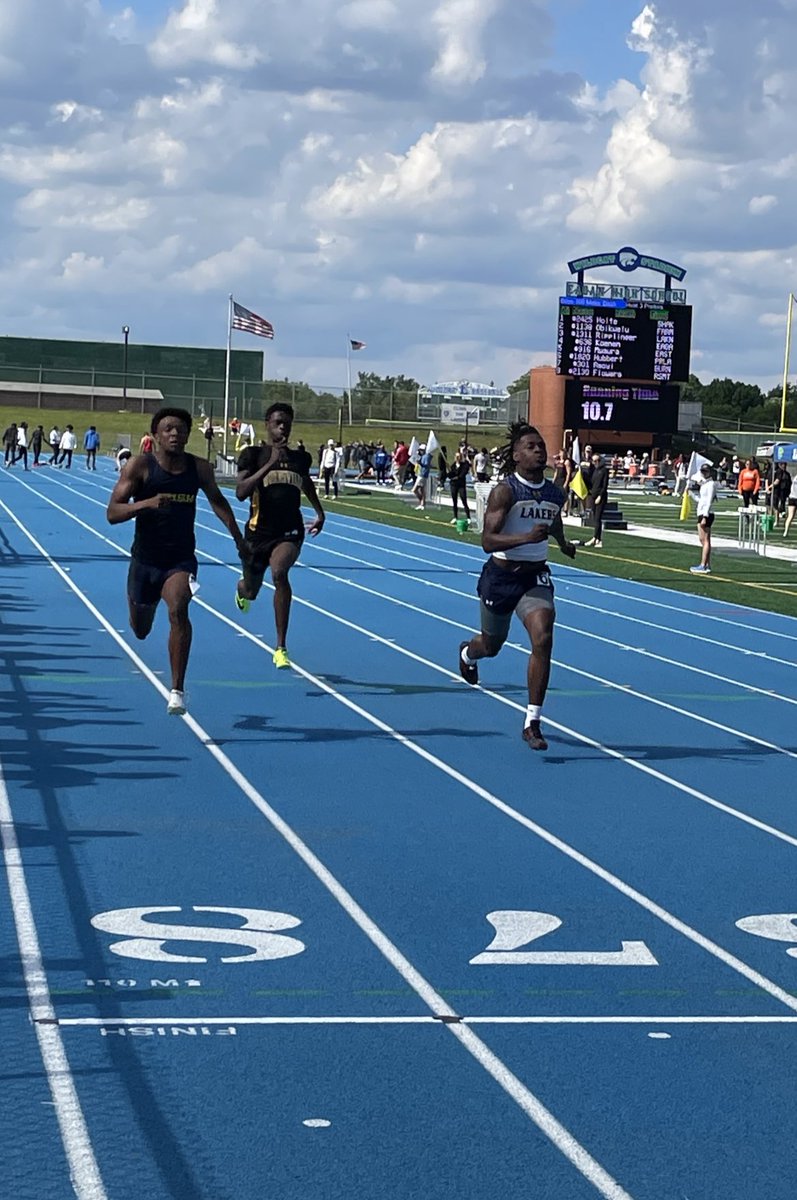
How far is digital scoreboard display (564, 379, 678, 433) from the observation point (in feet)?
230

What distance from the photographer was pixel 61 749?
10.8 meters

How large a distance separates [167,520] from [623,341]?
58932 millimetres

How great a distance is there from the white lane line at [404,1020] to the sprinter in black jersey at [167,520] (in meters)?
5.36

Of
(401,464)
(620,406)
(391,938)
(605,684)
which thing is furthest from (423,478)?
(391,938)

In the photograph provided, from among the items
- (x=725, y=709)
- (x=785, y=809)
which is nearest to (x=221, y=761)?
(x=785, y=809)

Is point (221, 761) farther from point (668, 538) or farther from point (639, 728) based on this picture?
point (668, 538)

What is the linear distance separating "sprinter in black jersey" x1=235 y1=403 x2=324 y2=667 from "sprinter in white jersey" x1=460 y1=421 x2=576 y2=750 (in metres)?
A: 2.68

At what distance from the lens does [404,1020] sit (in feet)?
19.6

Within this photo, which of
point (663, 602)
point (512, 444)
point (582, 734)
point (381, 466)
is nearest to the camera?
point (512, 444)

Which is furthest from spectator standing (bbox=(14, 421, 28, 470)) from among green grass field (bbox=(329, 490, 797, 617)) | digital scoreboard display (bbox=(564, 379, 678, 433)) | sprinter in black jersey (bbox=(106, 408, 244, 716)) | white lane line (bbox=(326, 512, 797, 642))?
sprinter in black jersey (bbox=(106, 408, 244, 716))

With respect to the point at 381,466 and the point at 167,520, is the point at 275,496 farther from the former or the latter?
the point at 381,466

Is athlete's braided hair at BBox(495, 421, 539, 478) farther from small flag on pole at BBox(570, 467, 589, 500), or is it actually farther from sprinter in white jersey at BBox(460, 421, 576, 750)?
small flag on pole at BBox(570, 467, 589, 500)

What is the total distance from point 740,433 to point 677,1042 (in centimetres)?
9336

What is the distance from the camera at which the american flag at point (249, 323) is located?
55688mm
